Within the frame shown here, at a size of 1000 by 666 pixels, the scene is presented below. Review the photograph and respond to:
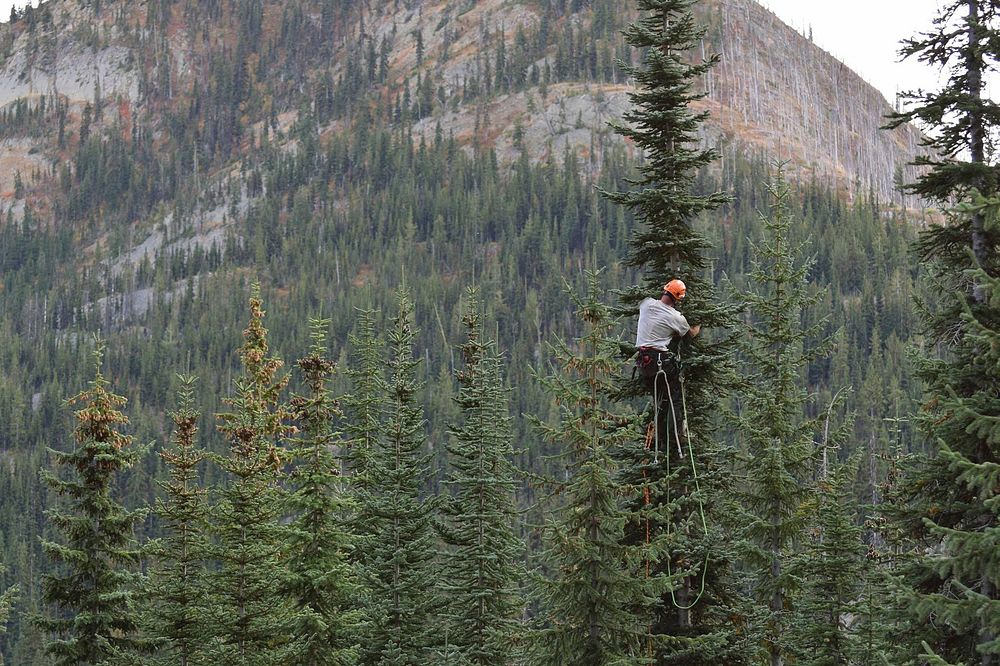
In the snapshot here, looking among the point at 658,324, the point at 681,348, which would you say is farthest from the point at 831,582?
the point at 658,324

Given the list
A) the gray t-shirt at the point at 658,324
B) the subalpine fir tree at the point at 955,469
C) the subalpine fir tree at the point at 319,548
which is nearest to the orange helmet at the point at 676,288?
the gray t-shirt at the point at 658,324

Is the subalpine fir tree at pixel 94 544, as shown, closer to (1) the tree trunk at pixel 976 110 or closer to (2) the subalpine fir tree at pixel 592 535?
(2) the subalpine fir tree at pixel 592 535

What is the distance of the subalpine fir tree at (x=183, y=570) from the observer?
28062 mm

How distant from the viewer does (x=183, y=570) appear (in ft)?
97.8

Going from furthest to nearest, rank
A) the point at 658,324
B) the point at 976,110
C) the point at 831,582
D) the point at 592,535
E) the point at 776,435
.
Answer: the point at 831,582
the point at 776,435
the point at 592,535
the point at 658,324
the point at 976,110

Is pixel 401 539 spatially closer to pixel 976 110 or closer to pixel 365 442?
pixel 365 442

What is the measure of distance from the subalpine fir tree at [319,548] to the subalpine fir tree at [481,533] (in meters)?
3.48

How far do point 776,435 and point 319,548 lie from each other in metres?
11.3

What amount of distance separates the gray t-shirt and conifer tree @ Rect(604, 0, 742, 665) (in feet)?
4.73

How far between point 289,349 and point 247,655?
155m

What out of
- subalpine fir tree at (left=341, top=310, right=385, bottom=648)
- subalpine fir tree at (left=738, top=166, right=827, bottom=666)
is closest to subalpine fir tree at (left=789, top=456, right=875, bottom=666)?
subalpine fir tree at (left=738, top=166, right=827, bottom=666)

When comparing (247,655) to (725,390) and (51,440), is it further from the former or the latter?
(51,440)

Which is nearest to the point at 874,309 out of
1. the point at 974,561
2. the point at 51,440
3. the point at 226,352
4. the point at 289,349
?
the point at 289,349

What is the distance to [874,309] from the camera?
155125 mm
